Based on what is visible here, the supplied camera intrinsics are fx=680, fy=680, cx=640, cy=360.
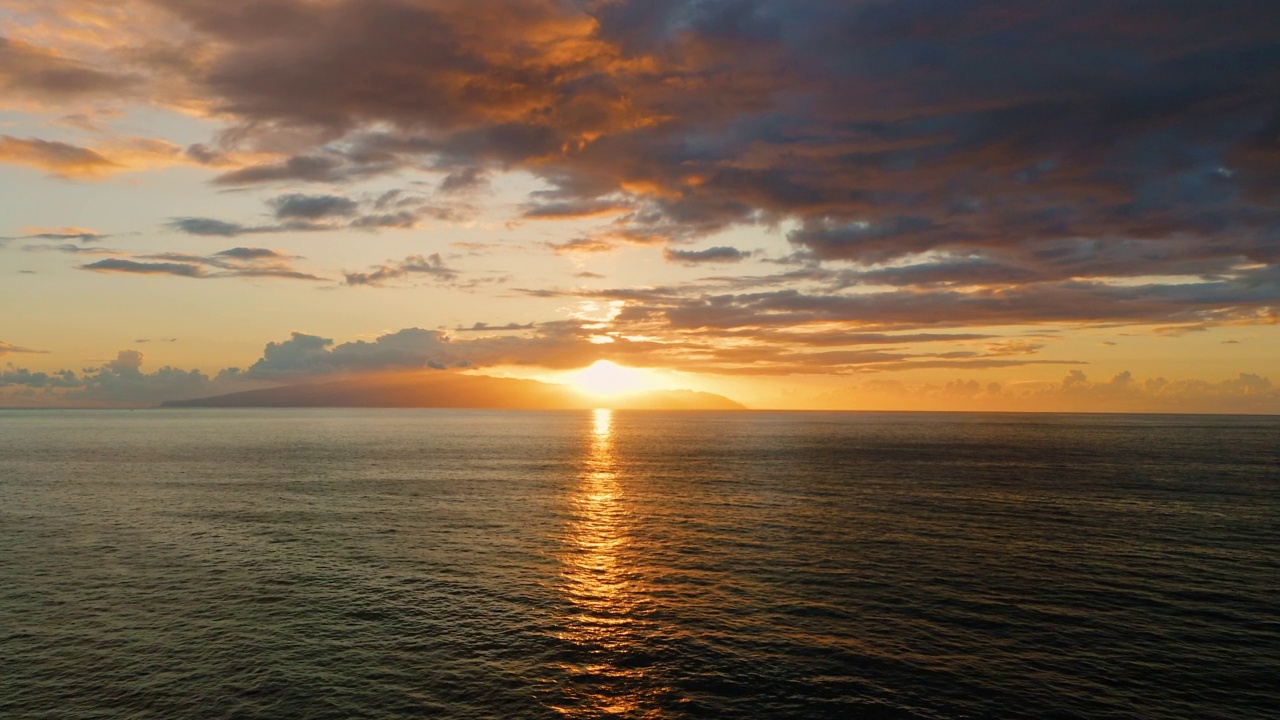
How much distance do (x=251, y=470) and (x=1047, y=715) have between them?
161 m

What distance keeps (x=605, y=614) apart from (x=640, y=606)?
3416 millimetres

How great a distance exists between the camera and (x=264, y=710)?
38656 millimetres

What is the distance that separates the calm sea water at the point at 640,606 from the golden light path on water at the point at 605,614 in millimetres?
279

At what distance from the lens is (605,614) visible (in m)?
55.0

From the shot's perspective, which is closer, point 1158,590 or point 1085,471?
point 1158,590

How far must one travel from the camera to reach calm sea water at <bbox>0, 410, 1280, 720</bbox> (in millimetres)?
40500

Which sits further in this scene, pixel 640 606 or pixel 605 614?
pixel 640 606

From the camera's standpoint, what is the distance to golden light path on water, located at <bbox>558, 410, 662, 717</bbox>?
40406mm

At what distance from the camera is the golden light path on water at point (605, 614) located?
40.4 metres

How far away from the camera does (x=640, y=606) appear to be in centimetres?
5694

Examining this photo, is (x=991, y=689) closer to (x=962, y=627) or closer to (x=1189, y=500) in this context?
(x=962, y=627)

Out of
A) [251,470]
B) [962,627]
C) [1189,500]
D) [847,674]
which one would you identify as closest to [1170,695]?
[962,627]

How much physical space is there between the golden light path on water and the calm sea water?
279 millimetres

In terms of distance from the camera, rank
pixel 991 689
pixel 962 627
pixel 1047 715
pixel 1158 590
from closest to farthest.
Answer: pixel 1047 715
pixel 991 689
pixel 962 627
pixel 1158 590
